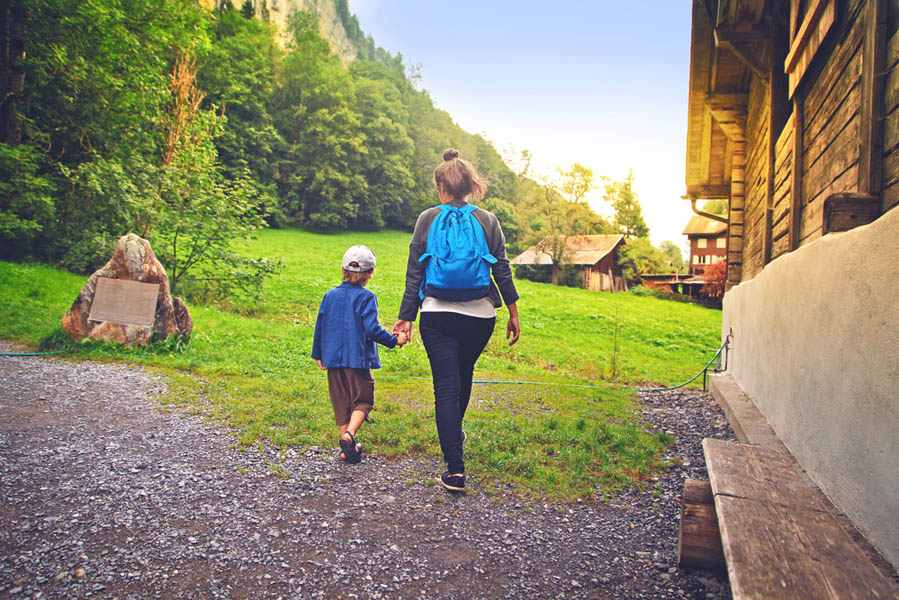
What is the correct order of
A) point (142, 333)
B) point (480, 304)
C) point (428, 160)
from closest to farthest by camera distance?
1. point (480, 304)
2. point (142, 333)
3. point (428, 160)

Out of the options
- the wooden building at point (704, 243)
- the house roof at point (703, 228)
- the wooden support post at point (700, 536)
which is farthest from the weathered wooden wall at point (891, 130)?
the house roof at point (703, 228)

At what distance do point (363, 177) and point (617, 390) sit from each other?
145 feet

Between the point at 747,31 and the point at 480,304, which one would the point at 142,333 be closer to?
the point at 480,304

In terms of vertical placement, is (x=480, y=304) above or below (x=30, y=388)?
above

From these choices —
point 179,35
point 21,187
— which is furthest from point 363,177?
point 21,187

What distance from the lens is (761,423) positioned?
4.48 metres

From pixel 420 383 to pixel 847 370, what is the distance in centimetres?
552

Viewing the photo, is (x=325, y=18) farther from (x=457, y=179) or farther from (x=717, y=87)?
(x=457, y=179)

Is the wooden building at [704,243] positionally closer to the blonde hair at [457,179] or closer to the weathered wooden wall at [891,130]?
the weathered wooden wall at [891,130]

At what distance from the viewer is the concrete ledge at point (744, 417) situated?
4.01 meters

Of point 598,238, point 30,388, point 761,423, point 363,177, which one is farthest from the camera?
point 363,177

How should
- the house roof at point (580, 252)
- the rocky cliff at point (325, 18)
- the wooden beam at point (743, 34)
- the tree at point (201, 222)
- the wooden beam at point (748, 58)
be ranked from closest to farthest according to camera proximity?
1. the wooden beam at point (743, 34)
2. the wooden beam at point (748, 58)
3. the tree at point (201, 222)
4. the house roof at point (580, 252)
5. the rocky cliff at point (325, 18)

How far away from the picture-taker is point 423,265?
3.52 meters

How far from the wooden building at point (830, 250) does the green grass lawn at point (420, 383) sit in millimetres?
1359
